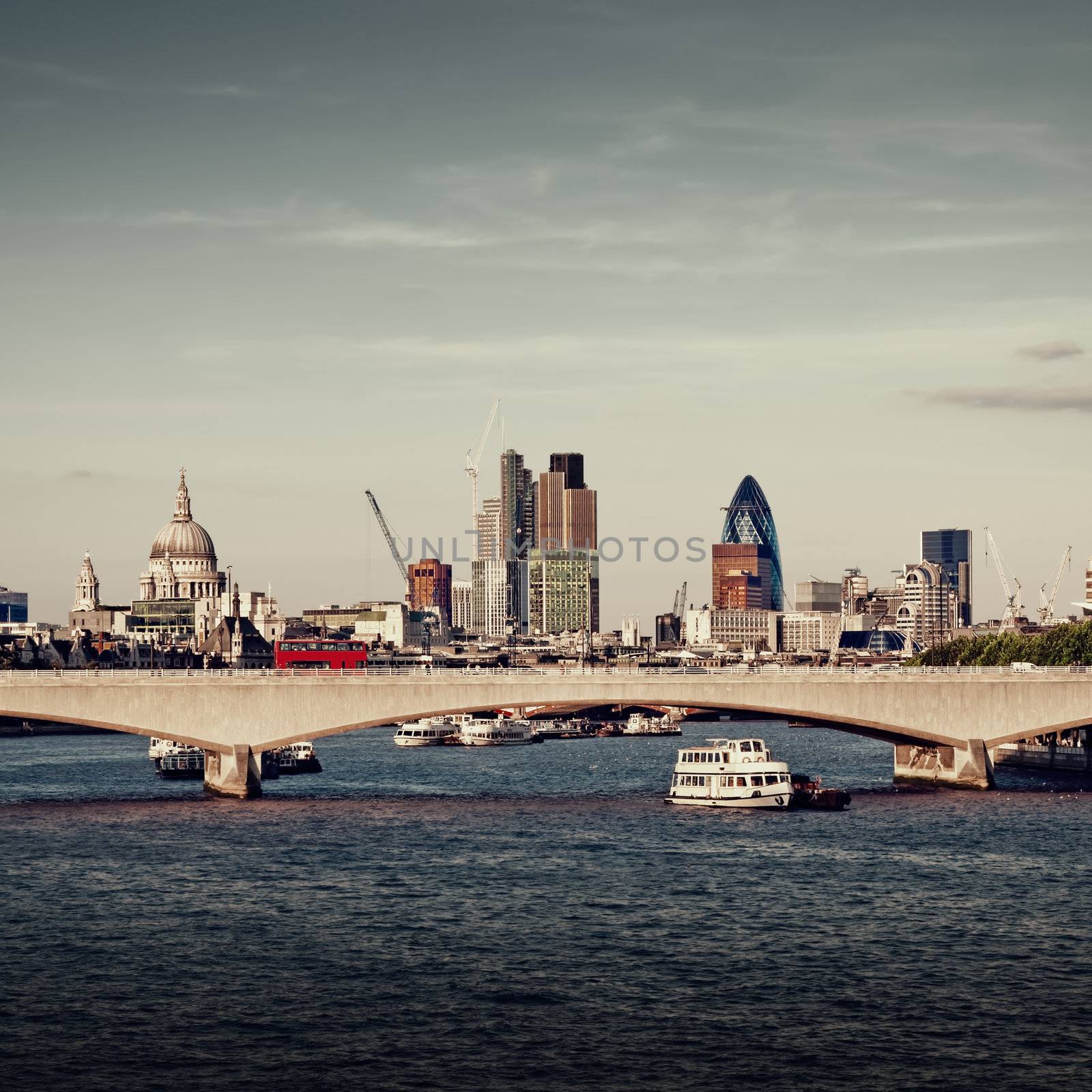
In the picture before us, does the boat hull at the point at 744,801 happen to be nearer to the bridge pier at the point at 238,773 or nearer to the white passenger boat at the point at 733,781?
the white passenger boat at the point at 733,781

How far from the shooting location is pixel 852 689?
131750 millimetres

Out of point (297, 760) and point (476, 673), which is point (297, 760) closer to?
point (297, 760)

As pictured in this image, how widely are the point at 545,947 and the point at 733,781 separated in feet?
176

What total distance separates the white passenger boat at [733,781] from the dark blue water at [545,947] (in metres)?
3.14

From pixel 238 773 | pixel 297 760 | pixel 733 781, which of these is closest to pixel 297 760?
pixel 297 760

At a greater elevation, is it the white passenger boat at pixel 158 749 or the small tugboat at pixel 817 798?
the white passenger boat at pixel 158 749

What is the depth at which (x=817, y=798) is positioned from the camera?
404 ft

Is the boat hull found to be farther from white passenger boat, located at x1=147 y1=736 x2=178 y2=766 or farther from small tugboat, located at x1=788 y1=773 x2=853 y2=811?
white passenger boat, located at x1=147 y1=736 x2=178 y2=766

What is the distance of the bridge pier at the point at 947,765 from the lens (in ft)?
437

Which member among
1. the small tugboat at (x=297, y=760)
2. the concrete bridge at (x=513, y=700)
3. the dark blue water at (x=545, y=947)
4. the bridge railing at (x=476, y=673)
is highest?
the bridge railing at (x=476, y=673)

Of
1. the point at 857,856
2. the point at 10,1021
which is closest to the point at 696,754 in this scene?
the point at 857,856

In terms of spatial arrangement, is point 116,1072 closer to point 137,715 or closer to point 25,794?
point 137,715

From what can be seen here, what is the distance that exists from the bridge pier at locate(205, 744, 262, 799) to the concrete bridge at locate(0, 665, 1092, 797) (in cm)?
11

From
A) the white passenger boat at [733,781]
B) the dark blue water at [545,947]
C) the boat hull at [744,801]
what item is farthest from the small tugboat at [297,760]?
the boat hull at [744,801]
